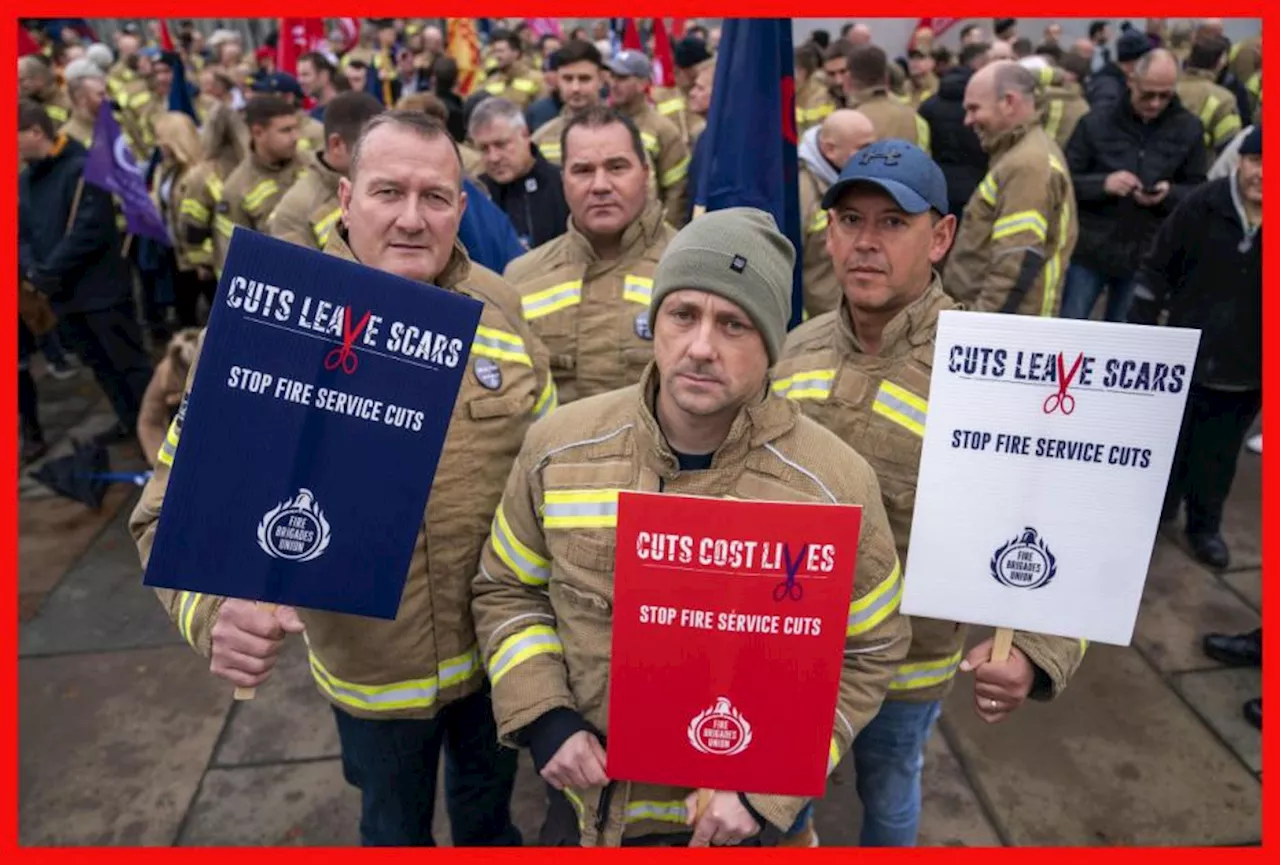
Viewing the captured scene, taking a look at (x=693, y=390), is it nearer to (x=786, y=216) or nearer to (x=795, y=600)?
(x=795, y=600)

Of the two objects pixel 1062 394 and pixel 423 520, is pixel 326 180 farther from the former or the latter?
pixel 1062 394

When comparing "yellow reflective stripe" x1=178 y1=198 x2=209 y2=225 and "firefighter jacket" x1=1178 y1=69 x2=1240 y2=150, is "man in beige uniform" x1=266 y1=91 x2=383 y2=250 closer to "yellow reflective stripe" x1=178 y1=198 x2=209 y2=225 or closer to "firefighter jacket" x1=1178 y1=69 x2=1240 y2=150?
"yellow reflective stripe" x1=178 y1=198 x2=209 y2=225

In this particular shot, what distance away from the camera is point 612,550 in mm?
1872

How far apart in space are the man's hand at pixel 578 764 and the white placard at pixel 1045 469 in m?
0.69

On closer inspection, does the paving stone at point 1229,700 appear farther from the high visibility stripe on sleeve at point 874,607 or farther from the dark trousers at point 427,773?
the dark trousers at point 427,773

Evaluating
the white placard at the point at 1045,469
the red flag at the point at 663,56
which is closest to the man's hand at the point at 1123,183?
the white placard at the point at 1045,469

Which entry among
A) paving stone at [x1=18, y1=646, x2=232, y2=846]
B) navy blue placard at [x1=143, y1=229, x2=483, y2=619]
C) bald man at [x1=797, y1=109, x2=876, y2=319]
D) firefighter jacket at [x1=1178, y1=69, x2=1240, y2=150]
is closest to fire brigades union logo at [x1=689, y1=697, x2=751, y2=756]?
navy blue placard at [x1=143, y1=229, x2=483, y2=619]

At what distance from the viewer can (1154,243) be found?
14.7 ft

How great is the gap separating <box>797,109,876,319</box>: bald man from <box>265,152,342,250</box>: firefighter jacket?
227cm

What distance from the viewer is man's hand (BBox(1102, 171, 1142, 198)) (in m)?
5.46

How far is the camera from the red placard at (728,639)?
5.09 ft

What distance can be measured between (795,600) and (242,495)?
0.99 m

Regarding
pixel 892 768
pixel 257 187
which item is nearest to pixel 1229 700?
pixel 892 768

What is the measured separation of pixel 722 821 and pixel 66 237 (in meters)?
5.69
